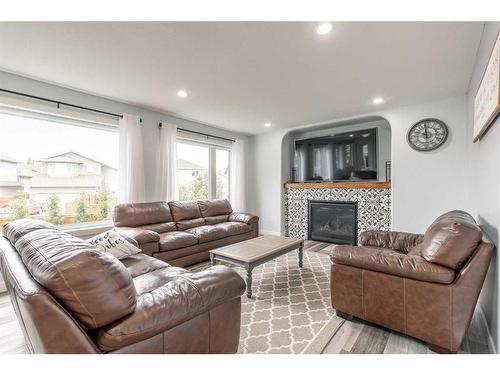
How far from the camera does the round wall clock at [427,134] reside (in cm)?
346

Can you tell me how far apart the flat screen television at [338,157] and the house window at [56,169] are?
349cm

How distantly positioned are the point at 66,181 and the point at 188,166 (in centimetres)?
202

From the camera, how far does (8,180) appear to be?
2818 millimetres

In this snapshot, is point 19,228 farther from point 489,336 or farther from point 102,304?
point 489,336

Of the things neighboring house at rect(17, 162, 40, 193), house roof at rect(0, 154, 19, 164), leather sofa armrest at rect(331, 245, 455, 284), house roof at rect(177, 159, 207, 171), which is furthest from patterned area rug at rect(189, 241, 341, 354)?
house roof at rect(0, 154, 19, 164)

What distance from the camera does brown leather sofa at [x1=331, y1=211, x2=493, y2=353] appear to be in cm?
150

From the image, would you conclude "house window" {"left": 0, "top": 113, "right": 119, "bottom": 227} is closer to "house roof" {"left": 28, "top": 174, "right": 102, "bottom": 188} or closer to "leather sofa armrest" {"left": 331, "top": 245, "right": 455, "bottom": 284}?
"house roof" {"left": 28, "top": 174, "right": 102, "bottom": 188}

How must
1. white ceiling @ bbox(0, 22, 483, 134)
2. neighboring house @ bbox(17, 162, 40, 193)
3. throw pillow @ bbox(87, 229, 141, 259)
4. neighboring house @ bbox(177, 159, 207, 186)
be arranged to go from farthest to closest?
neighboring house @ bbox(177, 159, 207, 186)
neighboring house @ bbox(17, 162, 40, 193)
throw pillow @ bbox(87, 229, 141, 259)
white ceiling @ bbox(0, 22, 483, 134)

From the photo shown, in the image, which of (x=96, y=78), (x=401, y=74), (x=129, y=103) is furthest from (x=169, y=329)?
(x=129, y=103)

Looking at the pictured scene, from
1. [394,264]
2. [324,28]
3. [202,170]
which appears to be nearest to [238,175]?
[202,170]

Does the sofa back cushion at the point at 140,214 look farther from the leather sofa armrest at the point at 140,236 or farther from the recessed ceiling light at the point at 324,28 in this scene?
the recessed ceiling light at the point at 324,28

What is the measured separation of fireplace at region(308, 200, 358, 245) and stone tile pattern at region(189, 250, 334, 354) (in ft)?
4.37

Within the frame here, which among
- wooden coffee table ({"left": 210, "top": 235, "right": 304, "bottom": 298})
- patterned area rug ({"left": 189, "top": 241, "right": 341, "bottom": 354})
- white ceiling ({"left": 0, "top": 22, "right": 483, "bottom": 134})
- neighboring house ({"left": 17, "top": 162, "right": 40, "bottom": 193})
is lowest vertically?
patterned area rug ({"left": 189, "top": 241, "right": 341, "bottom": 354})
